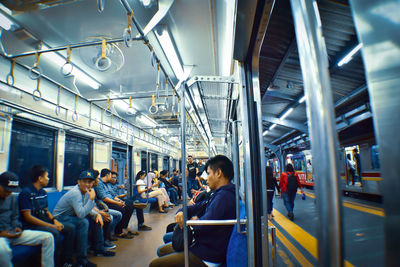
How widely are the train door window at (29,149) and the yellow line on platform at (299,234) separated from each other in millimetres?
4602

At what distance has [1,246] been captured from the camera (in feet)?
6.59

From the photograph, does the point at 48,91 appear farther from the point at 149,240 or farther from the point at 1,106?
the point at 149,240

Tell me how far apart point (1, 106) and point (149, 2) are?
2701 millimetres

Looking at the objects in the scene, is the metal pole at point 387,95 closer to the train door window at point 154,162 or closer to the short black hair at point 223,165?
the short black hair at point 223,165

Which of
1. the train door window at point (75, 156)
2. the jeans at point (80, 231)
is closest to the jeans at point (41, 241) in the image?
the jeans at point (80, 231)

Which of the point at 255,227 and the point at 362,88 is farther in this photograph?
the point at 362,88

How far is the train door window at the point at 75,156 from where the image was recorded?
484 cm

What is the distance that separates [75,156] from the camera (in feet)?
16.8

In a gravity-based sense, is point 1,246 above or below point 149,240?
above

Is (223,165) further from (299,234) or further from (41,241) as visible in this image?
(299,234)

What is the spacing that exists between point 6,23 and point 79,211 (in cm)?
268

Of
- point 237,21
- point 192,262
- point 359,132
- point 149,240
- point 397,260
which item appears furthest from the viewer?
point 359,132

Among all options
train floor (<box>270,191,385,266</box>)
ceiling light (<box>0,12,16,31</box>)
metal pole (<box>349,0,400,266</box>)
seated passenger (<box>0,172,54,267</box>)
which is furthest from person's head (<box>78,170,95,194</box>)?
metal pole (<box>349,0,400,266</box>)

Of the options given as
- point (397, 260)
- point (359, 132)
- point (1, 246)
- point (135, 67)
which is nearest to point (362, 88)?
point (359, 132)
